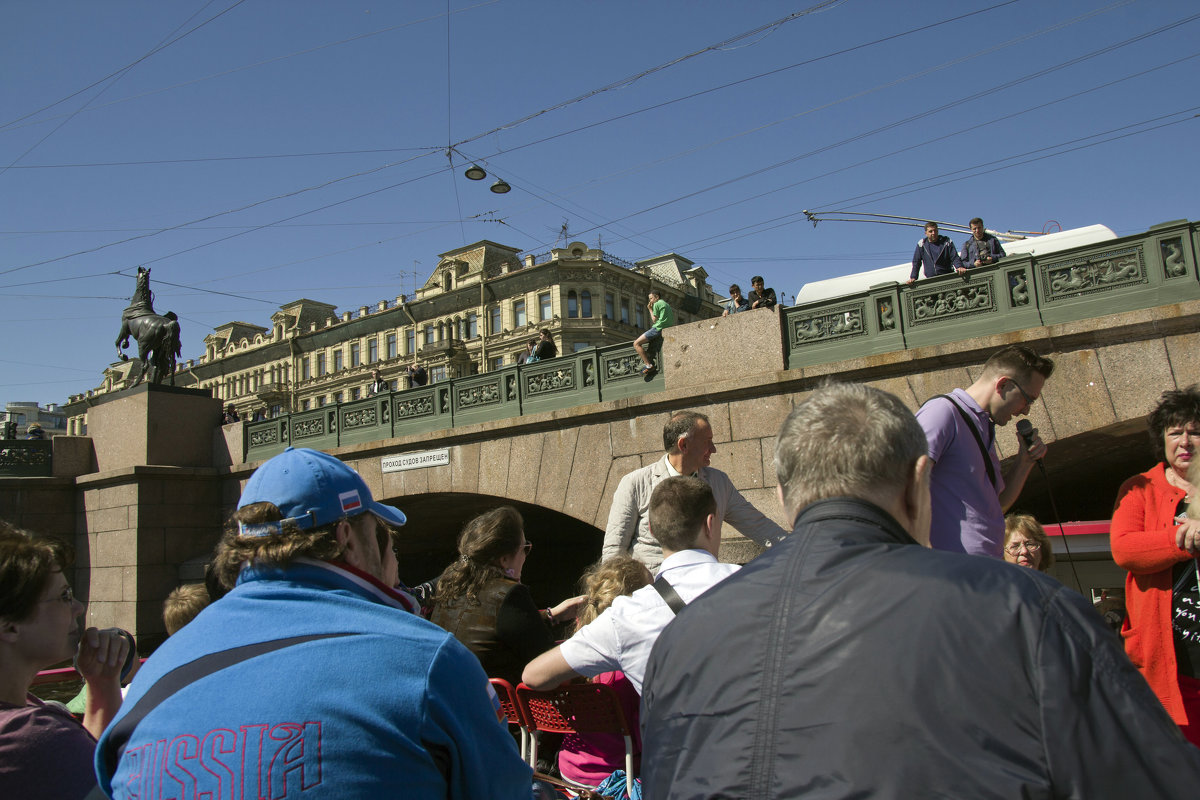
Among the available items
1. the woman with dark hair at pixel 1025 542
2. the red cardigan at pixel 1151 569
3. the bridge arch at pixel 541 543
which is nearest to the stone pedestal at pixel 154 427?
the bridge arch at pixel 541 543

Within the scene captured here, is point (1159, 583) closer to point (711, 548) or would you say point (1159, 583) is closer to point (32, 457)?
point (711, 548)

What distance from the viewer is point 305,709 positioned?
1.55m

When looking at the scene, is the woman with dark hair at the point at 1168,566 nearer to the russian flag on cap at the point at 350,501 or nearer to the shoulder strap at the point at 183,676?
the russian flag on cap at the point at 350,501

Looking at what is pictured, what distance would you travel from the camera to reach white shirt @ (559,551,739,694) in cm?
312

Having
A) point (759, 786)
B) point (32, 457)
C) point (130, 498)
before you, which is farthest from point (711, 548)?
point (32, 457)

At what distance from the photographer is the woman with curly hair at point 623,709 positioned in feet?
12.2

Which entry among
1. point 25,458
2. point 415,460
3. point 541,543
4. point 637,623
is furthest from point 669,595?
point 25,458

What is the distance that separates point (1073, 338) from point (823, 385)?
7.89m

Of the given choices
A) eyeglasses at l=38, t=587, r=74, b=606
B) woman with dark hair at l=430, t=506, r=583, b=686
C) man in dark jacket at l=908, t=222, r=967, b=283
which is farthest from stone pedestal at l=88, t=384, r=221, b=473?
eyeglasses at l=38, t=587, r=74, b=606

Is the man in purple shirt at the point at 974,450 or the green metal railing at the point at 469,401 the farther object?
the green metal railing at the point at 469,401

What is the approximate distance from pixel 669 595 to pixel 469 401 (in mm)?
11546

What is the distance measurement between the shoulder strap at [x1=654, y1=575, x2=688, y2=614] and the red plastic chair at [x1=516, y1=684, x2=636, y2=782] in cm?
62

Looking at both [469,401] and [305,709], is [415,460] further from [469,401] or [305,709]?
[305,709]

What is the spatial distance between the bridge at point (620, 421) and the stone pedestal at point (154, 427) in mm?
44
